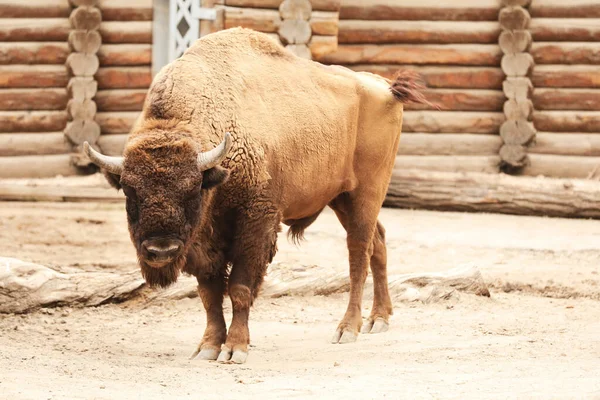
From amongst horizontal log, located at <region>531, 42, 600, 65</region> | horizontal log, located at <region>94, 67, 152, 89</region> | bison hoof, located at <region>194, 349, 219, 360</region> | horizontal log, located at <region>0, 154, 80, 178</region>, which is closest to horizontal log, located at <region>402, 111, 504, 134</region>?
horizontal log, located at <region>531, 42, 600, 65</region>

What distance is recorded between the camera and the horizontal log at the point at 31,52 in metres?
14.9

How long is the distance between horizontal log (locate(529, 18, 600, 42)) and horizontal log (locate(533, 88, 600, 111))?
2.46 ft

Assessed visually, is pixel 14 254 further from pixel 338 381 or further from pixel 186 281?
pixel 338 381

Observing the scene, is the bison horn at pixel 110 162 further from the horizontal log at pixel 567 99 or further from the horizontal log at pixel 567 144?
the horizontal log at pixel 567 99

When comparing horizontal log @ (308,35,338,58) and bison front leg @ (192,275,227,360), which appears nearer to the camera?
bison front leg @ (192,275,227,360)

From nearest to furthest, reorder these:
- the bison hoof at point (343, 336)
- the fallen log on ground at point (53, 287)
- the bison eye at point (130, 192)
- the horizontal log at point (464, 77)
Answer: the bison eye at point (130, 192), the bison hoof at point (343, 336), the fallen log on ground at point (53, 287), the horizontal log at point (464, 77)

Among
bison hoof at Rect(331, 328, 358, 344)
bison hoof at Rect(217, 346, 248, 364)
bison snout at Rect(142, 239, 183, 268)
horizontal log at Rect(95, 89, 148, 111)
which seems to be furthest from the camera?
horizontal log at Rect(95, 89, 148, 111)

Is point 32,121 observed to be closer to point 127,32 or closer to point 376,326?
point 127,32

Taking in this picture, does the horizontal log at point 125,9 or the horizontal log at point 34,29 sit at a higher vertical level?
the horizontal log at point 125,9

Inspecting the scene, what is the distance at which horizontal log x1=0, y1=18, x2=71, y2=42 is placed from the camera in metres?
14.9

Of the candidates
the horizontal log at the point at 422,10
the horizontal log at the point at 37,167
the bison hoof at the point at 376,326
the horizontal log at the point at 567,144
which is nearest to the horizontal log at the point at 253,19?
the horizontal log at the point at 422,10

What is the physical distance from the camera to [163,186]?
5.44 metres

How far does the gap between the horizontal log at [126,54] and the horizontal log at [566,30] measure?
563 centimetres

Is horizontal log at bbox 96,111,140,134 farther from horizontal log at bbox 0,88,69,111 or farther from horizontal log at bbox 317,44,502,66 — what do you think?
horizontal log at bbox 317,44,502,66
